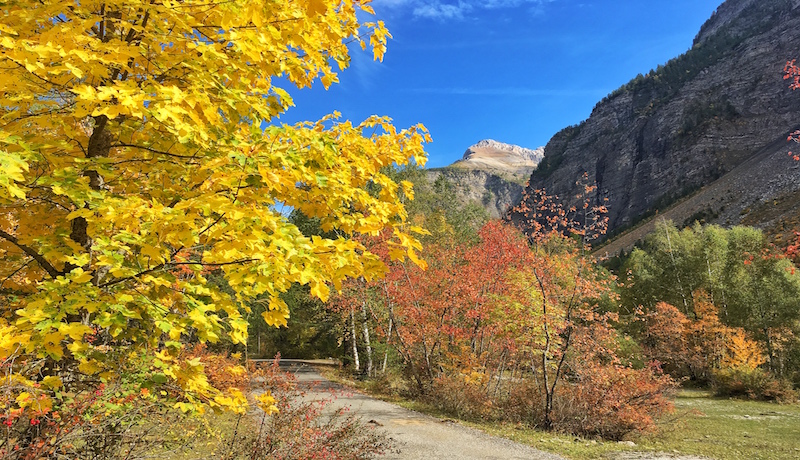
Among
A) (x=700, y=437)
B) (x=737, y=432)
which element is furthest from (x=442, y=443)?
(x=737, y=432)

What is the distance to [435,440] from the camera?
962 cm

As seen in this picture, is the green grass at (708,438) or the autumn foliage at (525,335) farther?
the autumn foliage at (525,335)

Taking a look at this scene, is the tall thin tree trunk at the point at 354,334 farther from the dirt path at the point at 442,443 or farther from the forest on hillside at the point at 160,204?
the forest on hillside at the point at 160,204

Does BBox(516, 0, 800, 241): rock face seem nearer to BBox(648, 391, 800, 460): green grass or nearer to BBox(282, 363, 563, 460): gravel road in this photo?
BBox(648, 391, 800, 460): green grass

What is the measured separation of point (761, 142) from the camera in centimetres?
7931

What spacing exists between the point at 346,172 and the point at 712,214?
7860 cm

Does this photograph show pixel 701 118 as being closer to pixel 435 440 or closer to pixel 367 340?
pixel 367 340

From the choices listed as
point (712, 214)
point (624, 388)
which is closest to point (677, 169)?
point (712, 214)

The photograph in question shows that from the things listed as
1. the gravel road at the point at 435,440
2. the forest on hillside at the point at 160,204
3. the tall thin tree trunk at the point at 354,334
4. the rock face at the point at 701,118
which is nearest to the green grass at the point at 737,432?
the gravel road at the point at 435,440

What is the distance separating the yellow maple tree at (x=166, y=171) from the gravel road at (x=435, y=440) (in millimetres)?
4797

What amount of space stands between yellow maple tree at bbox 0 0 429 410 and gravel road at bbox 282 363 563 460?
4.80 m

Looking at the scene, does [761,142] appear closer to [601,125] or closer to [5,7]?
[601,125]

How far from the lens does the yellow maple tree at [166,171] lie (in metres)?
2.09

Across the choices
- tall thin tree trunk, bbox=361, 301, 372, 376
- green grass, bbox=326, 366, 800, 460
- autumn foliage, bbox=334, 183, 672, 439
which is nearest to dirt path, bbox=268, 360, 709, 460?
green grass, bbox=326, 366, 800, 460
